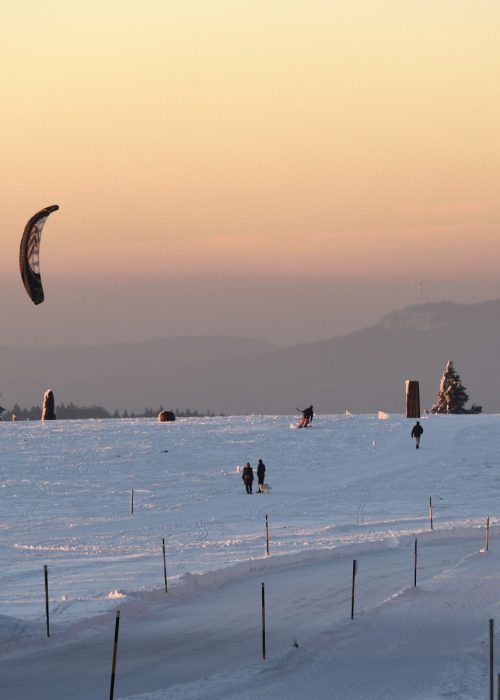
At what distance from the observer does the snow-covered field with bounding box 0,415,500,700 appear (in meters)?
21.2

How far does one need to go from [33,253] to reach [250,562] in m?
18.7

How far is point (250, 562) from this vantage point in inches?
1220

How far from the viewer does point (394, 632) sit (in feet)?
77.7

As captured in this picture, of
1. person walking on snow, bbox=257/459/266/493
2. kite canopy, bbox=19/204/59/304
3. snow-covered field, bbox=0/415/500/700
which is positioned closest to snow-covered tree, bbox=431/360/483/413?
snow-covered field, bbox=0/415/500/700

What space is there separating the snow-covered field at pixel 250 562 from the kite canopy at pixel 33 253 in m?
6.99

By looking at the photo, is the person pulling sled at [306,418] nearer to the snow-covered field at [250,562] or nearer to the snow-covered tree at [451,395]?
the snow-covered field at [250,562]

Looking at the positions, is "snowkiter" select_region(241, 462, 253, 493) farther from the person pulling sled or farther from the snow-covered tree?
the snow-covered tree

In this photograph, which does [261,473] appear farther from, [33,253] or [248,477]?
[33,253]

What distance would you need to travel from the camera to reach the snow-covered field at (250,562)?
21.2 m

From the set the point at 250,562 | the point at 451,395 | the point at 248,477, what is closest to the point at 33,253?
the point at 248,477

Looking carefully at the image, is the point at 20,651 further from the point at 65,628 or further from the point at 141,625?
the point at 141,625

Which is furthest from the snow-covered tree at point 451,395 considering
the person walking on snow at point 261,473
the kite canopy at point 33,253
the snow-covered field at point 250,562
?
the kite canopy at point 33,253

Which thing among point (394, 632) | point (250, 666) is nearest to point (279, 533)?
point (394, 632)

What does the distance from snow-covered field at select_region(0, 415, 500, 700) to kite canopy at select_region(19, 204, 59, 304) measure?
6992mm
